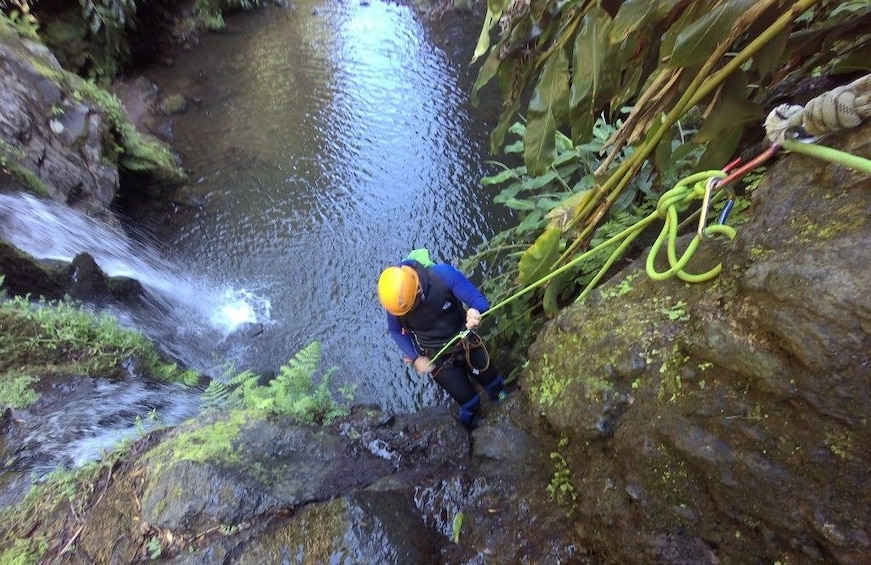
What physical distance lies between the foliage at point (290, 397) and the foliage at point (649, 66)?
1850 millimetres

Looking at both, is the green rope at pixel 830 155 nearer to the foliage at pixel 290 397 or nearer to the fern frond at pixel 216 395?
the foliage at pixel 290 397

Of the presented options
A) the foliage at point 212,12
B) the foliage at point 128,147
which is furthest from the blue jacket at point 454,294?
the foliage at point 212,12

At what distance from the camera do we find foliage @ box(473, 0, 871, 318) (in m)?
1.66

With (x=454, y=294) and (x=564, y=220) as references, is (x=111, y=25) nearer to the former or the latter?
(x=454, y=294)

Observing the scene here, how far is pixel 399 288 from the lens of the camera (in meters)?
2.84

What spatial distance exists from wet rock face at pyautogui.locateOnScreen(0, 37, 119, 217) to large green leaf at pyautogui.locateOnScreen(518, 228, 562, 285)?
5.88 meters

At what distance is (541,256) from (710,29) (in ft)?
4.12

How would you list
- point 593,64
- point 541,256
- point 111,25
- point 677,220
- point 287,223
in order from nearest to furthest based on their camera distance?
point 677,220, point 593,64, point 541,256, point 287,223, point 111,25

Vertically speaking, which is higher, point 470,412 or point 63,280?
point 63,280

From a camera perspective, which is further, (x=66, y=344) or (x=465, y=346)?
(x=66, y=344)

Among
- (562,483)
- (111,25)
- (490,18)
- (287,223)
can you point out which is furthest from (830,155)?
(111,25)

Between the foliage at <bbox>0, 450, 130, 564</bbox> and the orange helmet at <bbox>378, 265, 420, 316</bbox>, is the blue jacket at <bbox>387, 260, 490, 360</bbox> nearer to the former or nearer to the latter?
the orange helmet at <bbox>378, 265, 420, 316</bbox>

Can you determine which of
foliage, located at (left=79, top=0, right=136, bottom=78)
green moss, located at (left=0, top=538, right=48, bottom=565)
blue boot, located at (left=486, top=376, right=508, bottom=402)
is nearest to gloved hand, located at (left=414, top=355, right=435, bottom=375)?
blue boot, located at (left=486, top=376, right=508, bottom=402)

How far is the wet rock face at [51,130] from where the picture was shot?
554 centimetres
